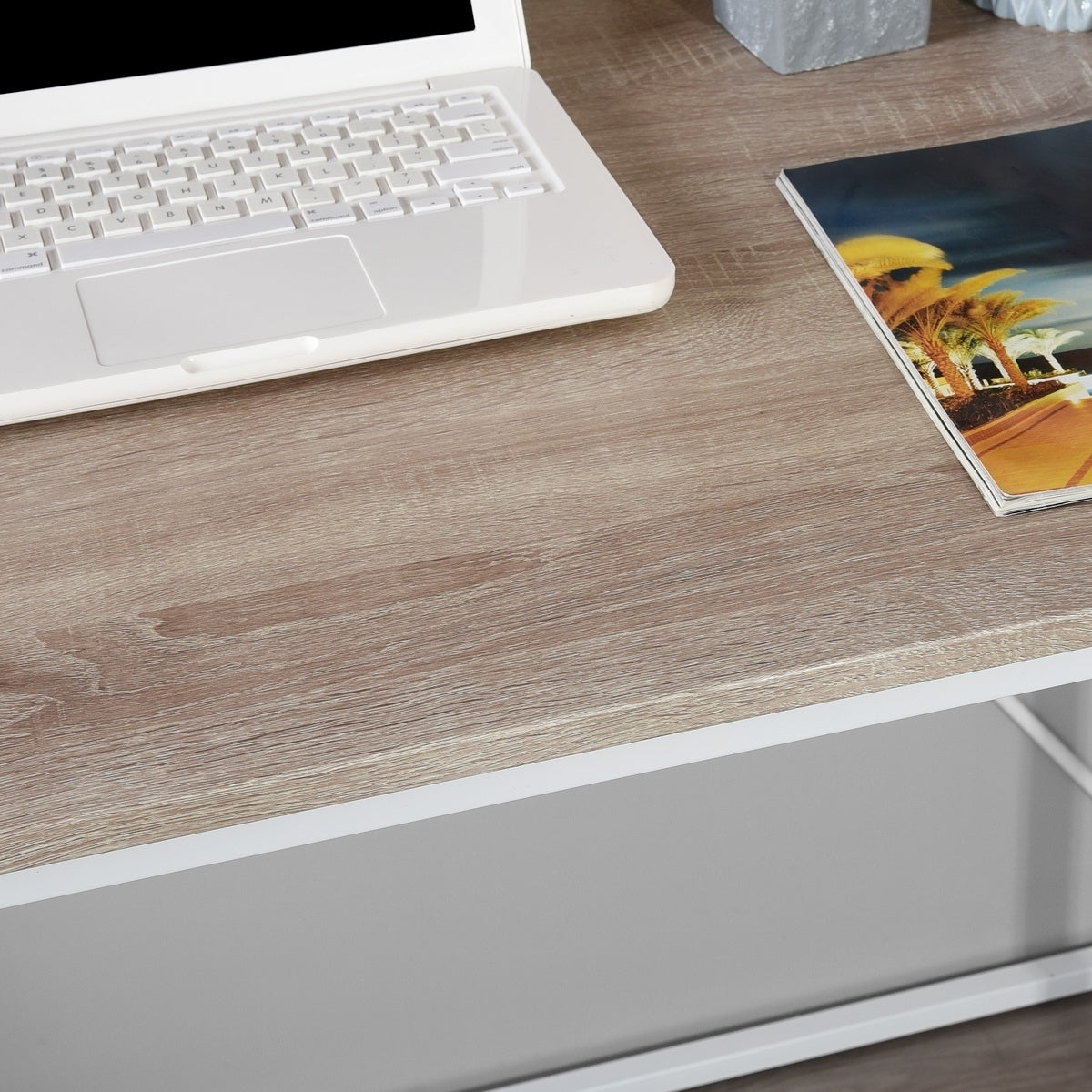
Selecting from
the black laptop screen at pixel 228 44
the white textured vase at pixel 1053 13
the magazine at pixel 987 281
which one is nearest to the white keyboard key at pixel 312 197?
the black laptop screen at pixel 228 44

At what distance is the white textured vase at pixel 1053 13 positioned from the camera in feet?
2.20

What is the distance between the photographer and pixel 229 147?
0.54m

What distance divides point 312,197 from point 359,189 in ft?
0.06

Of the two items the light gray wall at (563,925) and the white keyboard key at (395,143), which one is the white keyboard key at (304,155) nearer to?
the white keyboard key at (395,143)

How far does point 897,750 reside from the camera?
0.93m

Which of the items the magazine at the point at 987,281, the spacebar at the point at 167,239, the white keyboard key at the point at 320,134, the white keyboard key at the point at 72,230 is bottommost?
the magazine at the point at 987,281

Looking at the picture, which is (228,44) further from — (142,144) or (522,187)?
(522,187)

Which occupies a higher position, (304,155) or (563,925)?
(304,155)

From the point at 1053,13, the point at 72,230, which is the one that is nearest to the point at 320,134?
the point at 72,230

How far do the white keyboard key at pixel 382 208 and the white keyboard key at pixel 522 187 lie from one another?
0.05m

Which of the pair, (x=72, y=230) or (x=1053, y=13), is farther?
(x=1053, y=13)

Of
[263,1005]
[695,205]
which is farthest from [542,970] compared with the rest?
[695,205]

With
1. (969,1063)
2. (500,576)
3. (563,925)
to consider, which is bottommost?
(969,1063)

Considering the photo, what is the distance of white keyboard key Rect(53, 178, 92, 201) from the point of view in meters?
0.50
